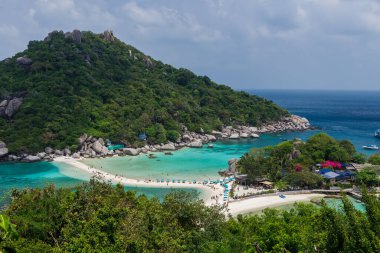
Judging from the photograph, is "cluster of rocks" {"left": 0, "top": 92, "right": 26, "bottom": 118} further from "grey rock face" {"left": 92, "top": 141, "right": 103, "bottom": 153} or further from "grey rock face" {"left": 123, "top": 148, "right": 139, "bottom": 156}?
"grey rock face" {"left": 123, "top": 148, "right": 139, "bottom": 156}

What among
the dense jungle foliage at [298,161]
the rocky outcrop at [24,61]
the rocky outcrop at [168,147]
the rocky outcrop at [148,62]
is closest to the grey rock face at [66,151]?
the rocky outcrop at [168,147]

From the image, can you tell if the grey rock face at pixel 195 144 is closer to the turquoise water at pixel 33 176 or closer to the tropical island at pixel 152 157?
the tropical island at pixel 152 157

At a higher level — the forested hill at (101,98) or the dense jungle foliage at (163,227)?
the forested hill at (101,98)

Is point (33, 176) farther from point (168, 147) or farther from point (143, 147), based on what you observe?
point (168, 147)

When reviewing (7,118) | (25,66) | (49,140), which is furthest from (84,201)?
(25,66)

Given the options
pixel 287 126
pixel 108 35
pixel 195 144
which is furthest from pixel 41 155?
pixel 287 126

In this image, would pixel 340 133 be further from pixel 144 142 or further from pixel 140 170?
pixel 140 170

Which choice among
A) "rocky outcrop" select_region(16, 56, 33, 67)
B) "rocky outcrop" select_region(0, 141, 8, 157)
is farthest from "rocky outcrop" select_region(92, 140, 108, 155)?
"rocky outcrop" select_region(16, 56, 33, 67)
